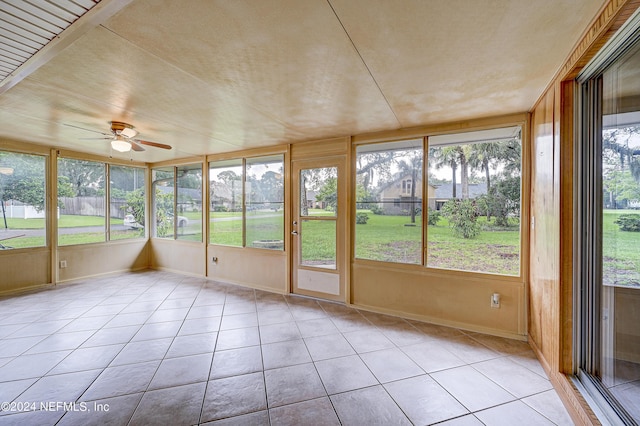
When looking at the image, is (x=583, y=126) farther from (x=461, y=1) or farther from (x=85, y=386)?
(x=85, y=386)

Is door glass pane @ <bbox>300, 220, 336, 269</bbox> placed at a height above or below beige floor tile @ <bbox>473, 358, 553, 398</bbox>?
above

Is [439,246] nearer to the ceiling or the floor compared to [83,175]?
nearer to the floor

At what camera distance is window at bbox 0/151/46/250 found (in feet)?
13.7

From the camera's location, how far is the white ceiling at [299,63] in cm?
136

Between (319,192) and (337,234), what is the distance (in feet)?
2.32

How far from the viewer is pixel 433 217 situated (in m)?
3.31

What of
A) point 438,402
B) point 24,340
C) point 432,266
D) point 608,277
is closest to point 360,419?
point 438,402

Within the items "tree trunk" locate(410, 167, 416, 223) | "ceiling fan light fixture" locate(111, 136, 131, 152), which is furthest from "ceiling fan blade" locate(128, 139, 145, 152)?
"tree trunk" locate(410, 167, 416, 223)

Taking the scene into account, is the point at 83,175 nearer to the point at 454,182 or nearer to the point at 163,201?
the point at 163,201

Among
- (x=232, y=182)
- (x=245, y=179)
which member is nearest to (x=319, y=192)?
(x=245, y=179)

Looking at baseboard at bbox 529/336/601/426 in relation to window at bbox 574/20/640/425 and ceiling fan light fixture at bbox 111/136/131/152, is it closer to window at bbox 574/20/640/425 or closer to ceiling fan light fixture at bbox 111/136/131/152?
window at bbox 574/20/640/425

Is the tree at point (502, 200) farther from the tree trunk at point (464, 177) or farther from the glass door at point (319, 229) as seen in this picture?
the glass door at point (319, 229)

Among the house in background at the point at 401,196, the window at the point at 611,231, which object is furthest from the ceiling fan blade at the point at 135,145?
the window at the point at 611,231

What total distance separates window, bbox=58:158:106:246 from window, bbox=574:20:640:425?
23.1 feet
